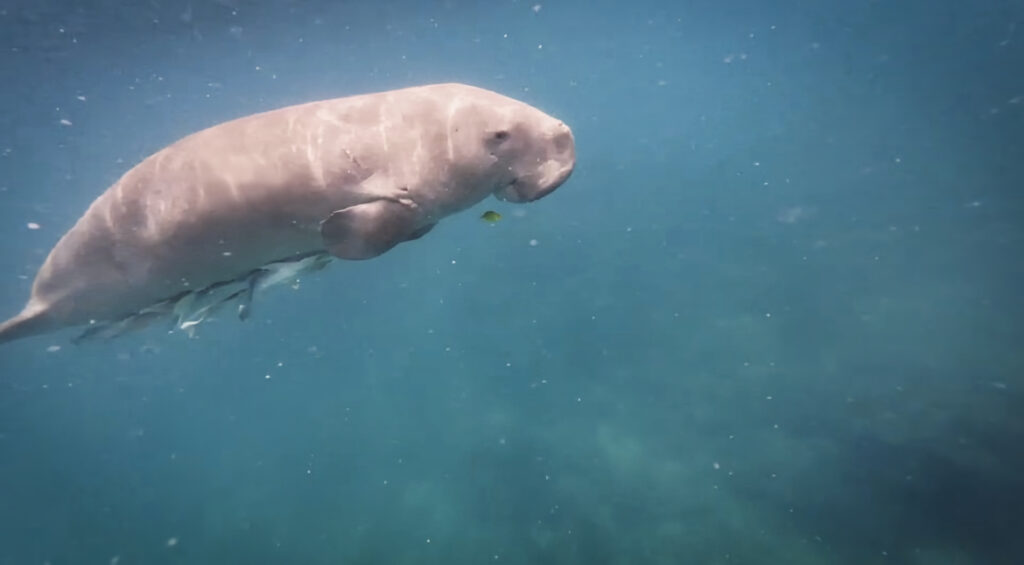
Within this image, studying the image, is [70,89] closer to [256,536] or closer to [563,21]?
[256,536]

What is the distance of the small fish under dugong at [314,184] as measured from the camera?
116 inches

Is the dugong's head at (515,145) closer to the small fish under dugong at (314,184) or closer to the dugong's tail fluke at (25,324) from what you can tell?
the small fish under dugong at (314,184)

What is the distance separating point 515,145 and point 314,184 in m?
1.04

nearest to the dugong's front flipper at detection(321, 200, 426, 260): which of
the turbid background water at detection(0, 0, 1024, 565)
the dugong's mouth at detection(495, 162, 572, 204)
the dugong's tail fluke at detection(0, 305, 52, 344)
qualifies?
the dugong's mouth at detection(495, 162, 572, 204)

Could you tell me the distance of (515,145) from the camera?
302 cm

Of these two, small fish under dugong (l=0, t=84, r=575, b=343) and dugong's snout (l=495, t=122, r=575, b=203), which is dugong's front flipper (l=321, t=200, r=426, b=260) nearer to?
small fish under dugong (l=0, t=84, r=575, b=343)

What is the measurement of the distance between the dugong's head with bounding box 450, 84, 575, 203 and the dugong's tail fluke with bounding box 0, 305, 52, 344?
3.16 meters

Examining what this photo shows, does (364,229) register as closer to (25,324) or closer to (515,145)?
(515,145)

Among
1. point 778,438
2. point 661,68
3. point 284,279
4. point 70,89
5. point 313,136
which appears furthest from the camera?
point 661,68

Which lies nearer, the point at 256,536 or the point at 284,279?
the point at 284,279

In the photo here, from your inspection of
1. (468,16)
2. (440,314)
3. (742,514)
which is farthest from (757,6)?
(742,514)

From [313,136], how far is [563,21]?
26028 mm

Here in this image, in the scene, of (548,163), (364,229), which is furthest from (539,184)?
(364,229)

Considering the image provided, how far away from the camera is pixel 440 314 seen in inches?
829
